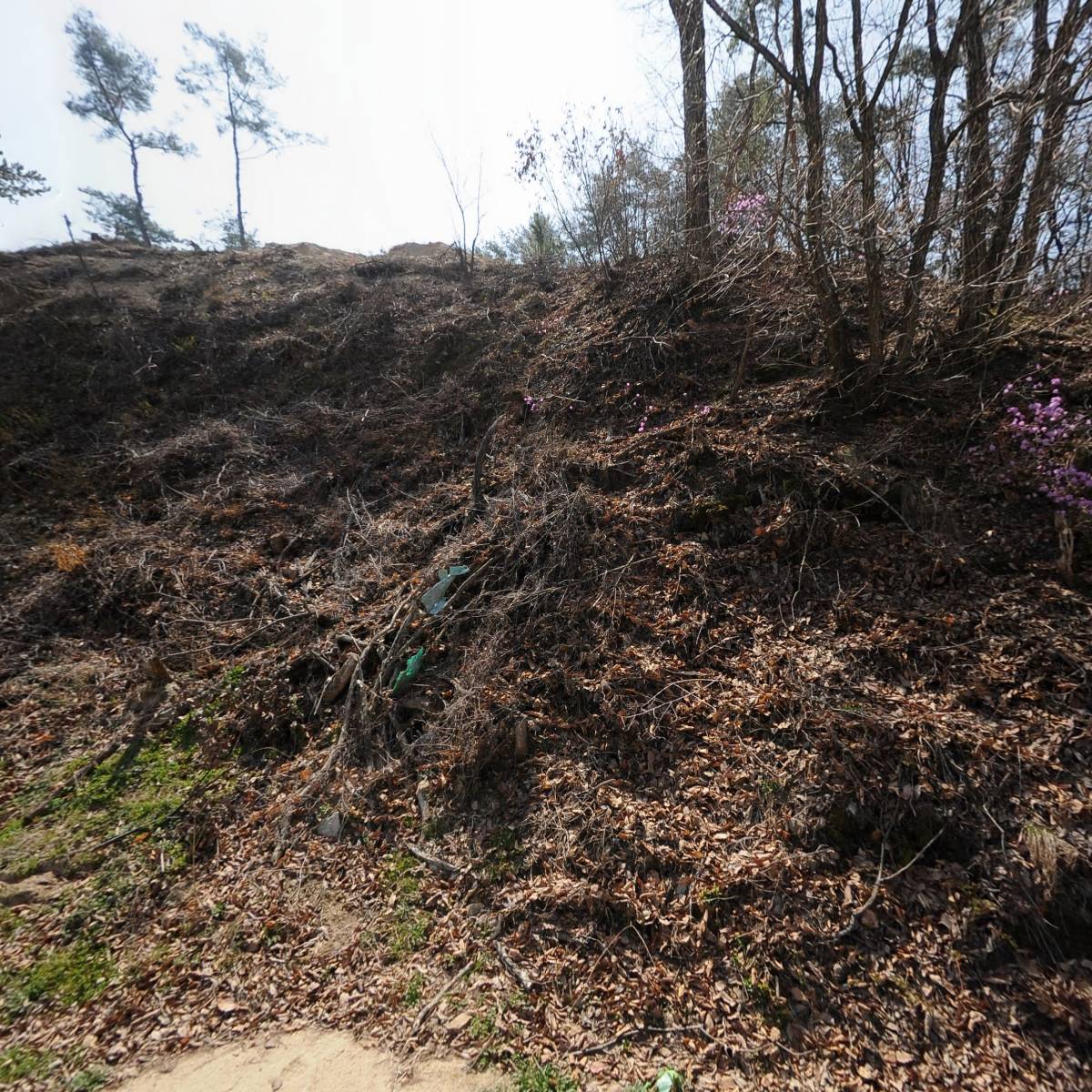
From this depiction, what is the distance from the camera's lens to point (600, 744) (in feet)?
12.6

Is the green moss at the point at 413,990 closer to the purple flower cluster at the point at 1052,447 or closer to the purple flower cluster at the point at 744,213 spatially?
the purple flower cluster at the point at 1052,447

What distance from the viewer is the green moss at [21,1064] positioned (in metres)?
2.63

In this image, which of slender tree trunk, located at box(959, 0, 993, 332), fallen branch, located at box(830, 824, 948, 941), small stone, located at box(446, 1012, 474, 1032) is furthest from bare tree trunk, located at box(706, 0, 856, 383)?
small stone, located at box(446, 1012, 474, 1032)

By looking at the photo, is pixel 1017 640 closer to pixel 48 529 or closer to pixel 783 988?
pixel 783 988

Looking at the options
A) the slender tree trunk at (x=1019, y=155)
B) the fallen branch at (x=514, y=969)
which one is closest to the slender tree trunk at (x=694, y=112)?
the slender tree trunk at (x=1019, y=155)

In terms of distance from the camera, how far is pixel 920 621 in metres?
3.70

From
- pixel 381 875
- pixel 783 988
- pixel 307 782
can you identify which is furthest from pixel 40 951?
pixel 783 988

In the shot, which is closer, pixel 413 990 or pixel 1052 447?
pixel 413 990

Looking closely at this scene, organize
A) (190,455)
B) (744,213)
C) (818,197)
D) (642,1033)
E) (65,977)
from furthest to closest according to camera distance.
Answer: (190,455) < (744,213) < (818,197) < (65,977) < (642,1033)

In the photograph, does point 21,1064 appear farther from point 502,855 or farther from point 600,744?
point 600,744

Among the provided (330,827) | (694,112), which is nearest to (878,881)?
(330,827)

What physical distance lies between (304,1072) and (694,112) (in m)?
9.11

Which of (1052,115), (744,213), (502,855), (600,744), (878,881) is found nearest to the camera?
(878,881)

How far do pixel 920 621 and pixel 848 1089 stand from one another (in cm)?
262
